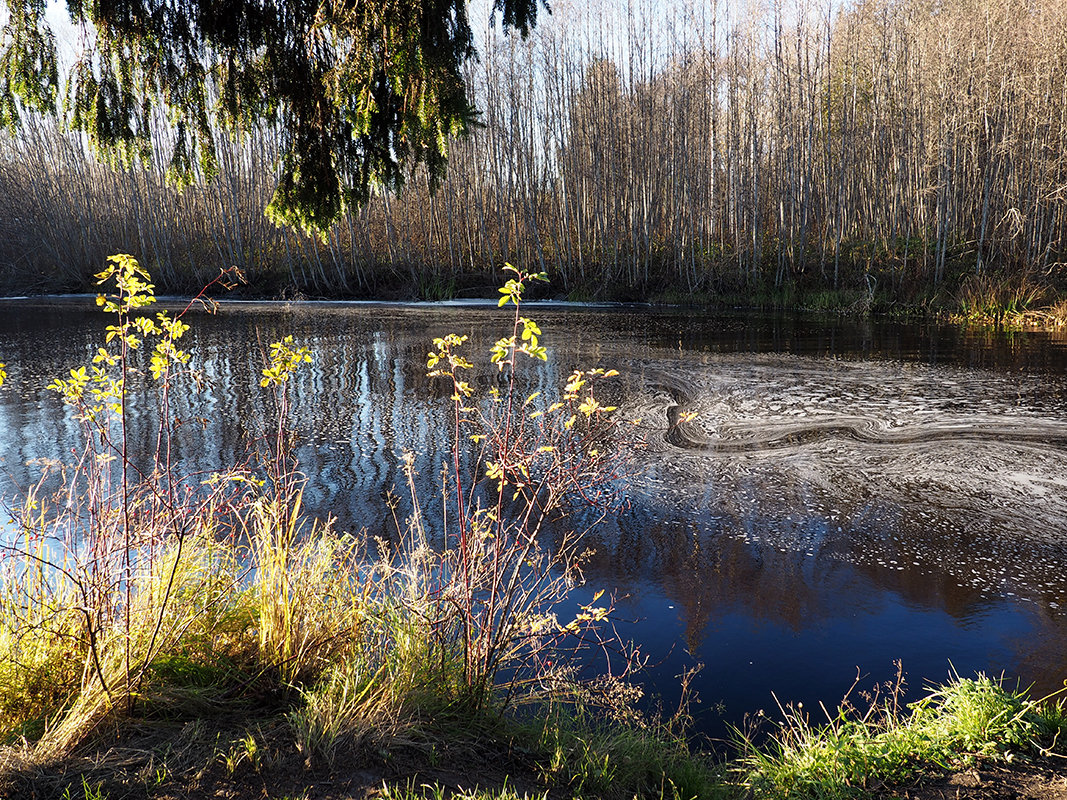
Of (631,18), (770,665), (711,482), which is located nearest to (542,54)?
(631,18)

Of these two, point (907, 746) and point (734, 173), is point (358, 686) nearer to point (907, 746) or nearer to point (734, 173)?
point (907, 746)

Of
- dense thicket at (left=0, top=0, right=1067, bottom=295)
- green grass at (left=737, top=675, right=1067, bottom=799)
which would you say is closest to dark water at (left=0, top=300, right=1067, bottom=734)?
green grass at (left=737, top=675, right=1067, bottom=799)

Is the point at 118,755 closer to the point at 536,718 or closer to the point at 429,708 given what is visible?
the point at 429,708

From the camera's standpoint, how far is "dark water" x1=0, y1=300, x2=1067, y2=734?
3264 mm

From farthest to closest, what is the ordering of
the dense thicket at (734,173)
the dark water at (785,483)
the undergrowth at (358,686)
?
the dense thicket at (734,173)
the dark water at (785,483)
the undergrowth at (358,686)

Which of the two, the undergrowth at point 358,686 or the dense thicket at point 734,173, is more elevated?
the dense thicket at point 734,173

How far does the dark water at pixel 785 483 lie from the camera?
3264 mm

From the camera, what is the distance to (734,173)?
21.4m

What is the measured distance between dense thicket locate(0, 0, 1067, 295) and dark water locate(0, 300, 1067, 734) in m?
6.14

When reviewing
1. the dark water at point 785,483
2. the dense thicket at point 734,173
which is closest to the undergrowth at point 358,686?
the dark water at point 785,483

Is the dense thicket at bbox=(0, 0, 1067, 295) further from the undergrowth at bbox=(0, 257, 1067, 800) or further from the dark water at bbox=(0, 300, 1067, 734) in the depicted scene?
the undergrowth at bbox=(0, 257, 1067, 800)

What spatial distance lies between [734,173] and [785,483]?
58.6ft

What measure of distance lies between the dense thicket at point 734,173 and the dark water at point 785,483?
6.14 m

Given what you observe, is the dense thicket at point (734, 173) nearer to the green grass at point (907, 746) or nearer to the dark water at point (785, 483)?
the dark water at point (785, 483)
